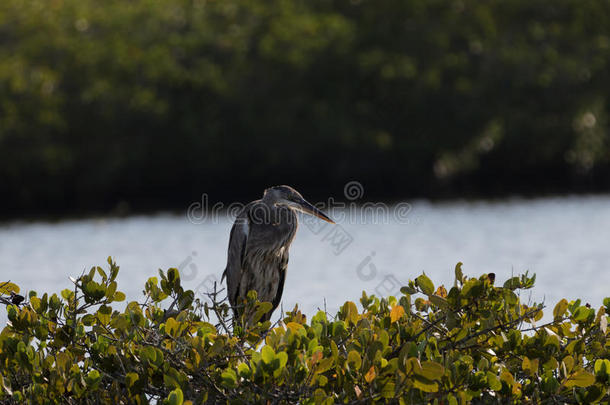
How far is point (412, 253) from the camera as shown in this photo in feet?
46.6

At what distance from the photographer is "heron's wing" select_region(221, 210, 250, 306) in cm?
700

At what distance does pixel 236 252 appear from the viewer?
7.02 metres

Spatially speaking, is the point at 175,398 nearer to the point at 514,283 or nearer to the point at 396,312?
the point at 396,312

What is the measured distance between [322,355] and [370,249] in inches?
435

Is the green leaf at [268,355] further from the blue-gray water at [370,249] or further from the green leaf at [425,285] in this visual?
the blue-gray water at [370,249]

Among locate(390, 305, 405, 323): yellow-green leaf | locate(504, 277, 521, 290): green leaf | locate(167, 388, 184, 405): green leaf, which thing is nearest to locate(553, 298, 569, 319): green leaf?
locate(504, 277, 521, 290): green leaf

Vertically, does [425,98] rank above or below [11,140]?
above

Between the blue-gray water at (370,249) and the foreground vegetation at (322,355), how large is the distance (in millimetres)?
4532

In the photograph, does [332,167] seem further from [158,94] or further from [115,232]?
[115,232]

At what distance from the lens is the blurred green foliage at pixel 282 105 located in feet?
68.9

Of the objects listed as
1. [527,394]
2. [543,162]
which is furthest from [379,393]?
[543,162]

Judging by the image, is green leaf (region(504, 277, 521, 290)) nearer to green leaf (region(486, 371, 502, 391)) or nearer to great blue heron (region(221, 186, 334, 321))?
green leaf (region(486, 371, 502, 391))

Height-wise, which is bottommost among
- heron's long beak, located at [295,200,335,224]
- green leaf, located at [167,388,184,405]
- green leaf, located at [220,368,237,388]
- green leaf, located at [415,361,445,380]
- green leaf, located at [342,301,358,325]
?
green leaf, located at [167,388,184,405]

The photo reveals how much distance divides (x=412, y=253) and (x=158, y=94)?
9.62 metres
